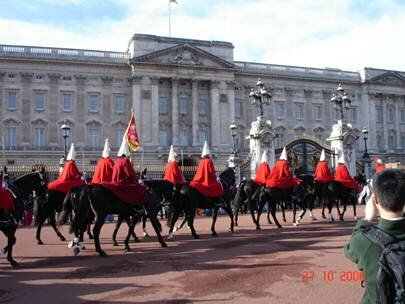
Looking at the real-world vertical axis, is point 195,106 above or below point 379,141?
above

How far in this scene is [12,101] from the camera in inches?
1901

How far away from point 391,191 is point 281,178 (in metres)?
12.7

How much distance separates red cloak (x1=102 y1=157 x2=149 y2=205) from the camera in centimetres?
1086

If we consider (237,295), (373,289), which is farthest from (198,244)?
(373,289)

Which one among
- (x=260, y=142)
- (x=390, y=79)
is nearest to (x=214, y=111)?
(x=390, y=79)

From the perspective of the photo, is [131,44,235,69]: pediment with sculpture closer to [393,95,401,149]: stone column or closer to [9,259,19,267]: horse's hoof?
[393,95,401,149]: stone column

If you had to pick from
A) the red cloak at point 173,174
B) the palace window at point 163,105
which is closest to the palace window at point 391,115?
the palace window at point 163,105

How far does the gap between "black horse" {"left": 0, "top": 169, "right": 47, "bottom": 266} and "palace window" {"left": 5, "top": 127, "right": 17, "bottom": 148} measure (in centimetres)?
3819

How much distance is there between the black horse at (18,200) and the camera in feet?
30.5

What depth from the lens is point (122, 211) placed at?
11078 mm

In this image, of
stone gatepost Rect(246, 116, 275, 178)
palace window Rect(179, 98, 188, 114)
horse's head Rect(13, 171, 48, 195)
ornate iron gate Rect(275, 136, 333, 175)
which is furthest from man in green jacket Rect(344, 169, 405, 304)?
palace window Rect(179, 98, 188, 114)

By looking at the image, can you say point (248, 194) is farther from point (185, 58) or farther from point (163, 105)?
point (185, 58)

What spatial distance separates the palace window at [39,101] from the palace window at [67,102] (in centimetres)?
213

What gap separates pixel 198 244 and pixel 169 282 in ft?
14.0
